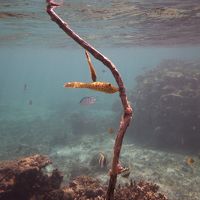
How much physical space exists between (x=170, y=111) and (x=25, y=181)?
1863 cm

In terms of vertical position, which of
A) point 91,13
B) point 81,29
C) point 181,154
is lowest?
point 181,154

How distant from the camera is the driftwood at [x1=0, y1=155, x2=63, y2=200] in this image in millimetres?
9062

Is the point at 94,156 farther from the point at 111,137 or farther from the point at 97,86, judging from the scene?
the point at 97,86

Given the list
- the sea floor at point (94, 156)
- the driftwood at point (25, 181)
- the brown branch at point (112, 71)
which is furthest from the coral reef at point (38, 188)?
the brown branch at point (112, 71)

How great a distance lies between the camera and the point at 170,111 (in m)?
25.1

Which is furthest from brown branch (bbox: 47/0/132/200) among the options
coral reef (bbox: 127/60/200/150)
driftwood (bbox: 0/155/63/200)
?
A: coral reef (bbox: 127/60/200/150)

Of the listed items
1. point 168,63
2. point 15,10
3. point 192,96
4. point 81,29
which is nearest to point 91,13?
point 15,10

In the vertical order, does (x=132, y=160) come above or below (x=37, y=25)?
below

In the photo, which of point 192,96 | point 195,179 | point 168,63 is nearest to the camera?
point 195,179

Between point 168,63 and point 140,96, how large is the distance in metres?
12.8

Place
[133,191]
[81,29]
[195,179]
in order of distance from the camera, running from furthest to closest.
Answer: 1. [81,29]
2. [195,179]
3. [133,191]

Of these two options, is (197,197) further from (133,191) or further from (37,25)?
(37,25)

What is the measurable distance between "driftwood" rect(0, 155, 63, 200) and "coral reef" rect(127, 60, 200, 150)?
16011 mm

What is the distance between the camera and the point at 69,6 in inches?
765
